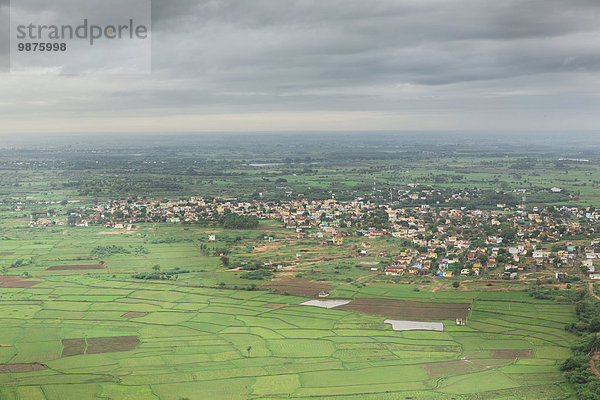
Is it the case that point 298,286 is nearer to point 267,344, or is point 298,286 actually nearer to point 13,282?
point 267,344

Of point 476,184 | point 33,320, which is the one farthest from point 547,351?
point 476,184

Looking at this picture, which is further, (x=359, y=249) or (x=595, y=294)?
(x=359, y=249)

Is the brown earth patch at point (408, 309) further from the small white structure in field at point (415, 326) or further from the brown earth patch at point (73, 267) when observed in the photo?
the brown earth patch at point (73, 267)

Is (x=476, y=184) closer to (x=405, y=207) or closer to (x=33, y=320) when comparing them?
(x=405, y=207)

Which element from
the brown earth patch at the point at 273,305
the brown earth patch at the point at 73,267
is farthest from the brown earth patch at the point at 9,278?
the brown earth patch at the point at 273,305

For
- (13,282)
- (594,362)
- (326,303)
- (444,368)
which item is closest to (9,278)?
(13,282)

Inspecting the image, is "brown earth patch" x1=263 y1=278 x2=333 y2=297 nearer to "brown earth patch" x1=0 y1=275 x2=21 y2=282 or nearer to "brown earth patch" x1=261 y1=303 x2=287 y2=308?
"brown earth patch" x1=261 y1=303 x2=287 y2=308
